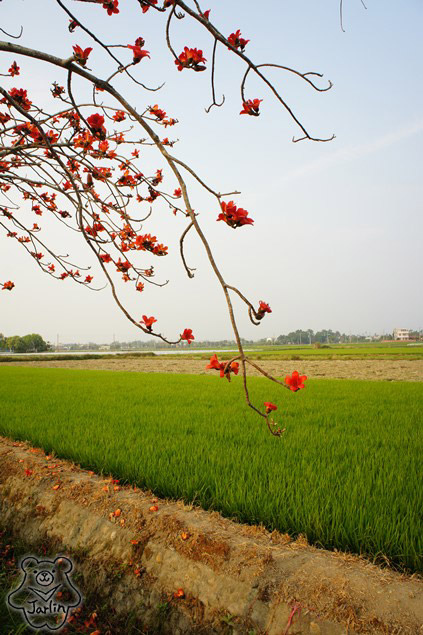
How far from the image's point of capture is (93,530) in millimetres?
2816

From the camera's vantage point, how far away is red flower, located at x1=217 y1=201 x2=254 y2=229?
103cm

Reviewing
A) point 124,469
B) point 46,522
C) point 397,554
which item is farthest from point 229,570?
point 46,522

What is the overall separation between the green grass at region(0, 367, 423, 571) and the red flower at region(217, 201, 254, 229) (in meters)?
2.07

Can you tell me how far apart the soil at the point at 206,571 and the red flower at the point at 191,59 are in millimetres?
2083

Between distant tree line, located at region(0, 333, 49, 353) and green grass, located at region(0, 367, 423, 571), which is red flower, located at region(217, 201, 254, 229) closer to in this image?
green grass, located at region(0, 367, 423, 571)

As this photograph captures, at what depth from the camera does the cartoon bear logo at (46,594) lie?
2.39 m

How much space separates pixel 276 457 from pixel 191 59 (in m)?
3.27

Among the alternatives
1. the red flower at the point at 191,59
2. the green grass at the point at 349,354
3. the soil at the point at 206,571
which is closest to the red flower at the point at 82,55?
the red flower at the point at 191,59

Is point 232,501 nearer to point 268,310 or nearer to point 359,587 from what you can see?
point 359,587

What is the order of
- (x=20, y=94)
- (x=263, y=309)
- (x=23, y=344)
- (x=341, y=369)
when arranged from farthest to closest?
1. (x=23, y=344)
2. (x=341, y=369)
3. (x=20, y=94)
4. (x=263, y=309)

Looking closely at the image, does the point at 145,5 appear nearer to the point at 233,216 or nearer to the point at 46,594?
the point at 233,216

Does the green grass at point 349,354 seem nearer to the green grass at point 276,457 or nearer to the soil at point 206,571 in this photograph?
the green grass at point 276,457

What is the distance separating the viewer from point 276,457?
359cm

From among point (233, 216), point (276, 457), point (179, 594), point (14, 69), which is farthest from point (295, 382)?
point (14, 69)
